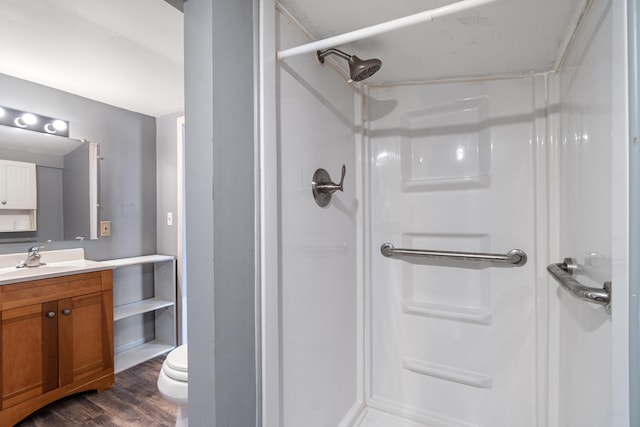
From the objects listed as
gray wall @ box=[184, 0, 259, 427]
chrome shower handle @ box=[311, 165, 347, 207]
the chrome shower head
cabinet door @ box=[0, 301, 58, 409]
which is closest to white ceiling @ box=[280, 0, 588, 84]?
the chrome shower head

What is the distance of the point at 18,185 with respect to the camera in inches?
73.8

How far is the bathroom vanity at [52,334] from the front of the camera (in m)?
1.50

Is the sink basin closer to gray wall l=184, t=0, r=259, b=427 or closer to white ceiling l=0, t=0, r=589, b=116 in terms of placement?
white ceiling l=0, t=0, r=589, b=116

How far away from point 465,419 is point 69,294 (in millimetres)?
2301

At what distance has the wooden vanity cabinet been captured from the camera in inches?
59.2

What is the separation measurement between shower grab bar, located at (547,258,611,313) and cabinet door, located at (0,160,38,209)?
2.90 m

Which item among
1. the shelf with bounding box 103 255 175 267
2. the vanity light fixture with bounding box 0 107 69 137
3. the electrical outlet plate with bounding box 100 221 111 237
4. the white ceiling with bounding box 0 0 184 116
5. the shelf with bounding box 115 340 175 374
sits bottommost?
the shelf with bounding box 115 340 175 374

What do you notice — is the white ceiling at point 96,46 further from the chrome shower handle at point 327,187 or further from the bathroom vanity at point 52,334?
the bathroom vanity at point 52,334

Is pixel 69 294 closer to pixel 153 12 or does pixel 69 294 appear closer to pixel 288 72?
pixel 153 12

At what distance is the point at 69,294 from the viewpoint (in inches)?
68.1

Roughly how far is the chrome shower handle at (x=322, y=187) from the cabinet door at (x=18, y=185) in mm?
2063

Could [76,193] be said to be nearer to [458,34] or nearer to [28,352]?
[28,352]

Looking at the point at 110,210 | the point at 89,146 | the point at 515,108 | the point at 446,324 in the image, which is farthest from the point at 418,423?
the point at 89,146

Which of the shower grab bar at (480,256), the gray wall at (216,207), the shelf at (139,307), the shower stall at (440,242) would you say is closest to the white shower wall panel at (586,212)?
the shower stall at (440,242)
